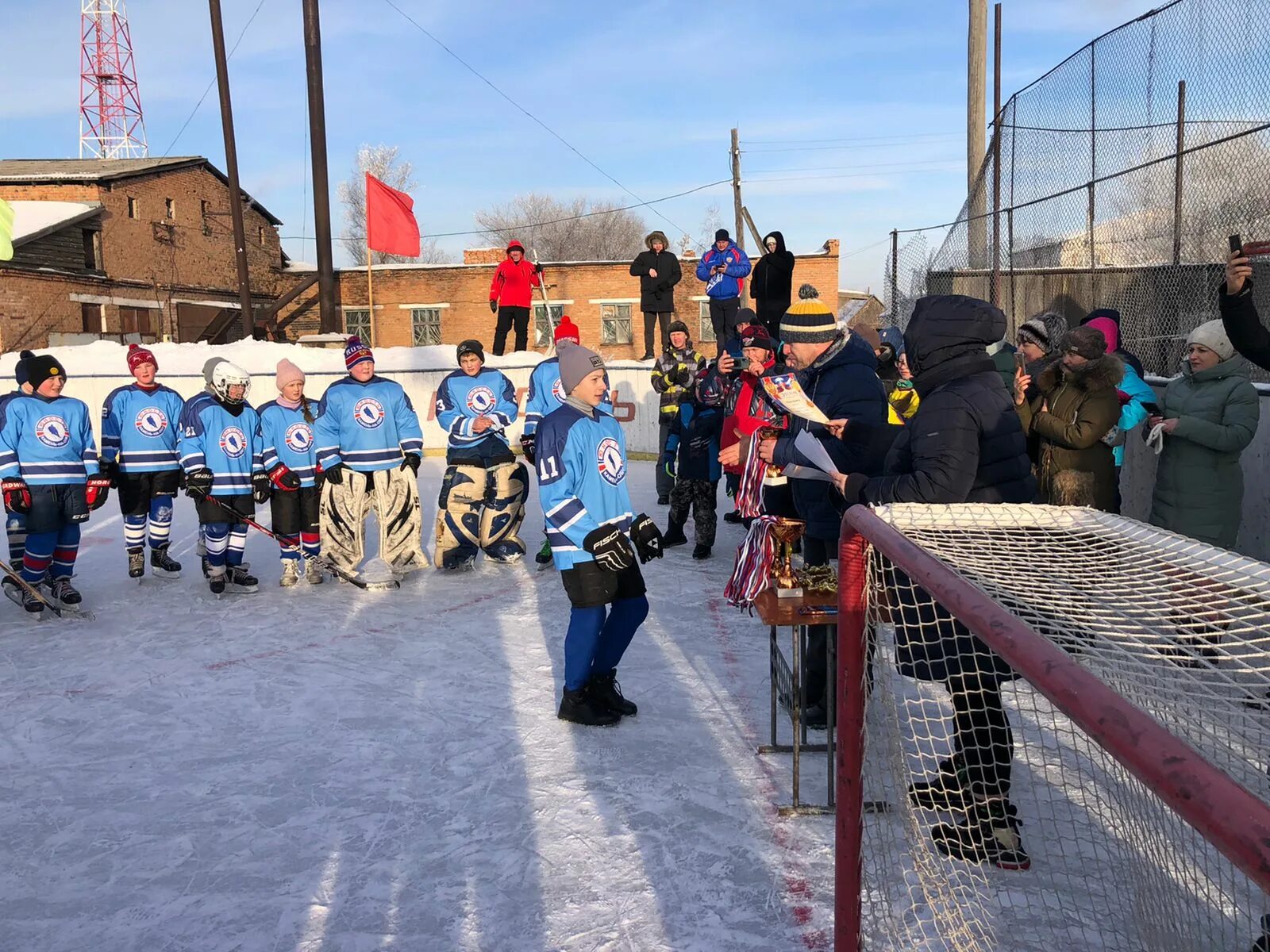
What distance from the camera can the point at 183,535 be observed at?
905 centimetres

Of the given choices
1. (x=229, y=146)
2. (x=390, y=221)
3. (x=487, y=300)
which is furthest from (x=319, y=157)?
(x=487, y=300)

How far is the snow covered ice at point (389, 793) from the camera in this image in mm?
2865

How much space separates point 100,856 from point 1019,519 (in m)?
3.17

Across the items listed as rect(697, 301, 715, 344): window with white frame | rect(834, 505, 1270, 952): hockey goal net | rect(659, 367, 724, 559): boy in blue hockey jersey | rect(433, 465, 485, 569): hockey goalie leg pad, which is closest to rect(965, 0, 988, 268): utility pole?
rect(659, 367, 724, 559): boy in blue hockey jersey

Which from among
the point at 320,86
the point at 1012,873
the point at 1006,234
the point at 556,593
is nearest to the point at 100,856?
the point at 1012,873

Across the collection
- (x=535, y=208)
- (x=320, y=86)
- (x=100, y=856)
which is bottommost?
(x=100, y=856)

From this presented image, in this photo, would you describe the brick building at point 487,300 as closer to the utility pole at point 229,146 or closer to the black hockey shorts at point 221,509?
the utility pole at point 229,146

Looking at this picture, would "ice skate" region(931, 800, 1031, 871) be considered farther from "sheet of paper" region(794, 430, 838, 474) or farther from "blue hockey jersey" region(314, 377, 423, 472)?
"blue hockey jersey" region(314, 377, 423, 472)

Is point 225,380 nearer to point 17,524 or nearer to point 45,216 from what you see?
point 17,524

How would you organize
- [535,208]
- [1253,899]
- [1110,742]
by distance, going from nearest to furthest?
[1110,742] → [1253,899] → [535,208]

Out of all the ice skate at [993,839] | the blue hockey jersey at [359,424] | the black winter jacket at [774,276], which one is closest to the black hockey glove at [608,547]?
the ice skate at [993,839]

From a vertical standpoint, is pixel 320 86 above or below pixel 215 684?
above

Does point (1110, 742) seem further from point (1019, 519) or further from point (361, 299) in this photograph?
point (361, 299)

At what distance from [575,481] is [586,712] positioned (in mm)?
1051
